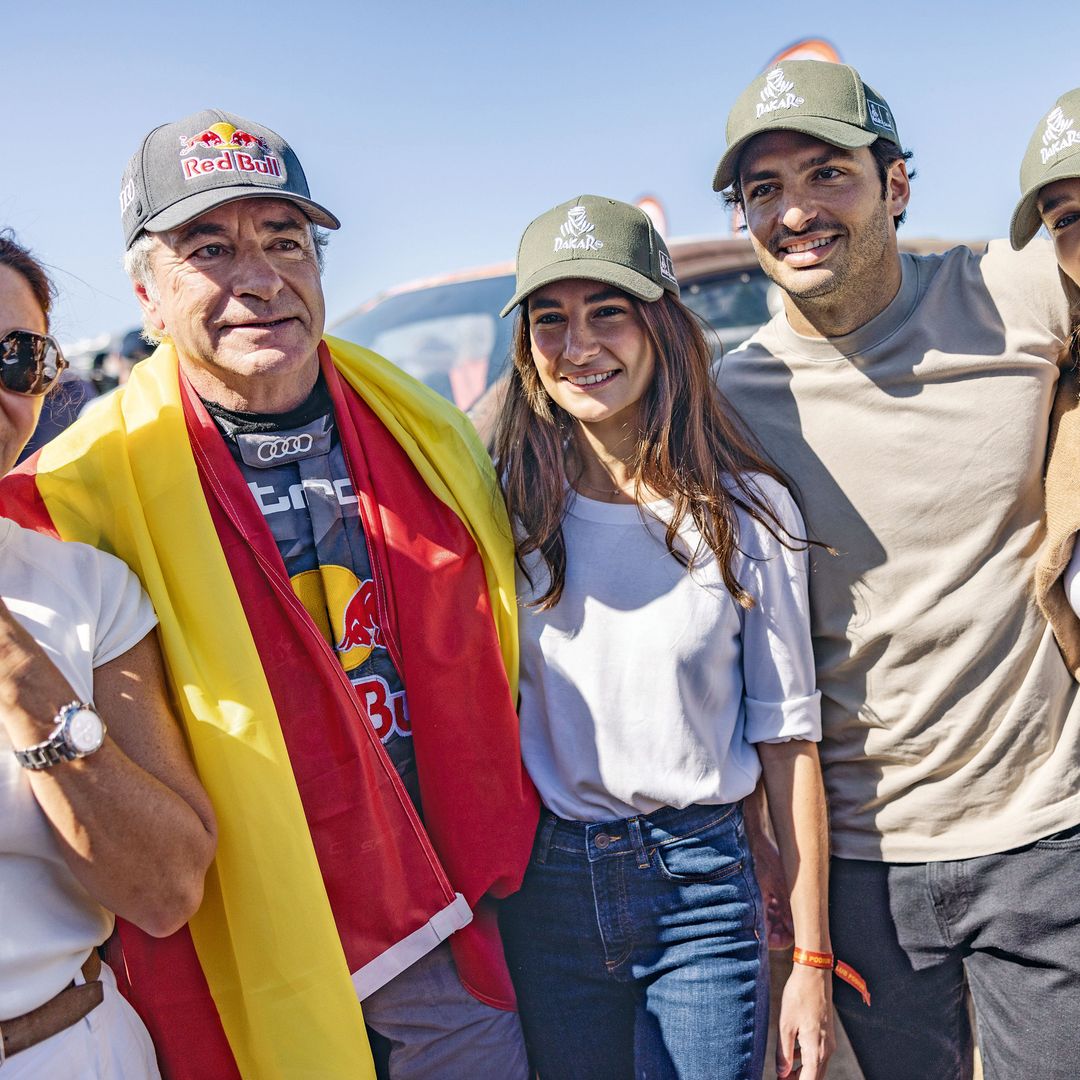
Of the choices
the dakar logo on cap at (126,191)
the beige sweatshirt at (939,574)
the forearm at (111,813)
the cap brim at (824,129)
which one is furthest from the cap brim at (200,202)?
the beige sweatshirt at (939,574)

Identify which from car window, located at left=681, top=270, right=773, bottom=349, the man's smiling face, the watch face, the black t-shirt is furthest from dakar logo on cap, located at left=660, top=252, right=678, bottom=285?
car window, located at left=681, top=270, right=773, bottom=349

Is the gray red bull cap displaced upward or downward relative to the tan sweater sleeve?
upward

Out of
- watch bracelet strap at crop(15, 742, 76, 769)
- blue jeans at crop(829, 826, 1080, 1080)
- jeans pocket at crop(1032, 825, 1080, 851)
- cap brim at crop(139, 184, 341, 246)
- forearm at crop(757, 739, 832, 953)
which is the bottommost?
blue jeans at crop(829, 826, 1080, 1080)

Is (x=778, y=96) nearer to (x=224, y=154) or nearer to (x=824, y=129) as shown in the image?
(x=824, y=129)

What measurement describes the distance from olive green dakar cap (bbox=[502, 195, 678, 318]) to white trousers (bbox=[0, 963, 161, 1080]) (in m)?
1.55

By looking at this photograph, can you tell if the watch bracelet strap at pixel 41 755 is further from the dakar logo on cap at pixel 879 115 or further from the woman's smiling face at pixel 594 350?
the dakar logo on cap at pixel 879 115

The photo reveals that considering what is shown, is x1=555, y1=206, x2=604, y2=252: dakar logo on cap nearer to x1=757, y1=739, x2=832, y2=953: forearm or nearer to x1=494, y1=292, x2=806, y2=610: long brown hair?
x1=494, y1=292, x2=806, y2=610: long brown hair

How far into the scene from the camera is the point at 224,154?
206cm

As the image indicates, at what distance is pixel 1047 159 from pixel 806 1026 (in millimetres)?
1887

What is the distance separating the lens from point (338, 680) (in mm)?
1971

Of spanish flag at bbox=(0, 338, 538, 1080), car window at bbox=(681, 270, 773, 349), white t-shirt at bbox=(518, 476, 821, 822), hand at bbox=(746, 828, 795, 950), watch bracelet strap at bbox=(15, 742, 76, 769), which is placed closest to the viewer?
watch bracelet strap at bbox=(15, 742, 76, 769)

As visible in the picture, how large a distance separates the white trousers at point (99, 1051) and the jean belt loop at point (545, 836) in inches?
31.5

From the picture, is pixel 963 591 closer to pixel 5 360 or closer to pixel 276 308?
pixel 276 308

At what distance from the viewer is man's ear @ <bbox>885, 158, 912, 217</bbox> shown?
253 centimetres
